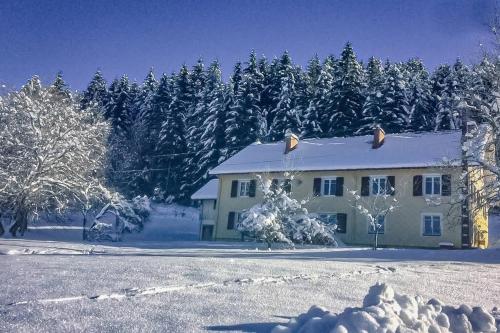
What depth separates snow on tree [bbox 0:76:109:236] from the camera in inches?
1152

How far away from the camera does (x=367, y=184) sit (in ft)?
108

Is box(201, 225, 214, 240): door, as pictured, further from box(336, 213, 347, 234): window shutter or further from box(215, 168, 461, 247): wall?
box(336, 213, 347, 234): window shutter

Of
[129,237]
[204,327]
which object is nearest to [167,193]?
[129,237]

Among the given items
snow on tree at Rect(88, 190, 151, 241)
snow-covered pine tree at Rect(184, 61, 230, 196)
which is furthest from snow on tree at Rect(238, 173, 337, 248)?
snow-covered pine tree at Rect(184, 61, 230, 196)

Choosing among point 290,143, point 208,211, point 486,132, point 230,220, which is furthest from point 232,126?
point 486,132

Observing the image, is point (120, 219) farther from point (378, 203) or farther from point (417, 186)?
point (417, 186)

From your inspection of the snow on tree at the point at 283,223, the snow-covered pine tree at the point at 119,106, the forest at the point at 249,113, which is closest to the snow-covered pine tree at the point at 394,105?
the forest at the point at 249,113

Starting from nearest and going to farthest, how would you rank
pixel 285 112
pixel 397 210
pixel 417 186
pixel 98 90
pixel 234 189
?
pixel 417 186 < pixel 397 210 < pixel 234 189 < pixel 285 112 < pixel 98 90

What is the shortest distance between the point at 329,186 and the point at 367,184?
3.02 meters

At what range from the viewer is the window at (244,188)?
127 ft

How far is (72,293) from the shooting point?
22.0ft

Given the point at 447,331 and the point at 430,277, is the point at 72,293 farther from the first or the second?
the point at 430,277

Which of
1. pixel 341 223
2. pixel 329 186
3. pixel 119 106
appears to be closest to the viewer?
pixel 341 223

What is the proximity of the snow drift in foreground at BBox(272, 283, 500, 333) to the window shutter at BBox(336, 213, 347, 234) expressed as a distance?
27812 millimetres
